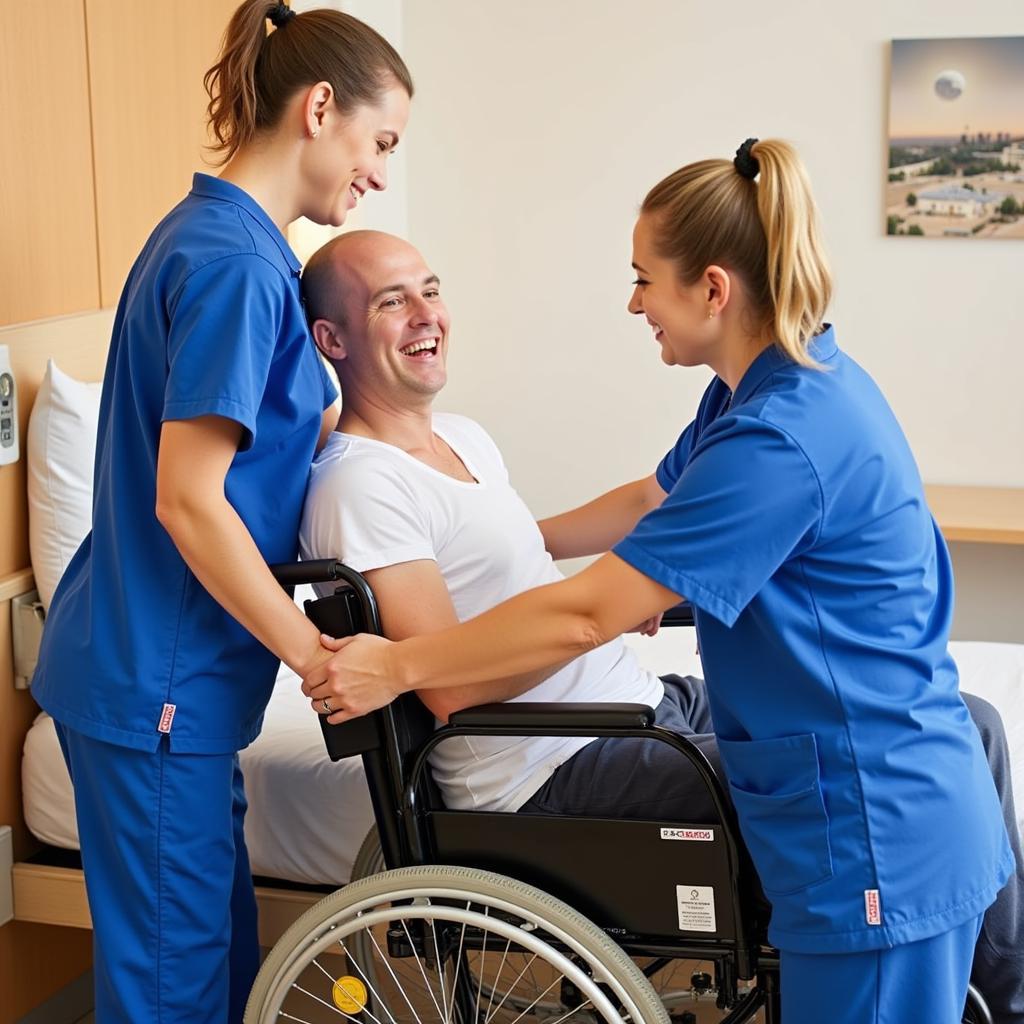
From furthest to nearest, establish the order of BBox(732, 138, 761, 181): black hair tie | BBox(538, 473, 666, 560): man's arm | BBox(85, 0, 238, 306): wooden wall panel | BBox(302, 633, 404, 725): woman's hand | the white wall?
the white wall < BBox(85, 0, 238, 306): wooden wall panel < BBox(538, 473, 666, 560): man's arm < BBox(302, 633, 404, 725): woman's hand < BBox(732, 138, 761, 181): black hair tie

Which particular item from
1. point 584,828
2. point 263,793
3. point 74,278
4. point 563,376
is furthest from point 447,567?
point 563,376

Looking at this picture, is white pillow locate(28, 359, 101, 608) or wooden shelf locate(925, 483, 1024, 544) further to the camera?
wooden shelf locate(925, 483, 1024, 544)

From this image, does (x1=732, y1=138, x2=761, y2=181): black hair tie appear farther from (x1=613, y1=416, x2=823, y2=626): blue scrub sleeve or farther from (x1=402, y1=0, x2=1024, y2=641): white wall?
(x1=402, y1=0, x2=1024, y2=641): white wall

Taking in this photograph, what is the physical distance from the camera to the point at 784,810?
5.05ft

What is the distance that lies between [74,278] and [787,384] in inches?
57.3

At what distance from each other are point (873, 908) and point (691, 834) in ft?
0.76

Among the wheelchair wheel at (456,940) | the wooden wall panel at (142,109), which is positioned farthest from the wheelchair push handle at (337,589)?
the wooden wall panel at (142,109)

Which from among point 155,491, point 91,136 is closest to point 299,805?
point 155,491

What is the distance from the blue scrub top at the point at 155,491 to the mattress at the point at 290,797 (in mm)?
308

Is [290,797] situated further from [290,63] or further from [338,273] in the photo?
[290,63]

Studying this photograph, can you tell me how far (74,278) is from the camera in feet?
8.14

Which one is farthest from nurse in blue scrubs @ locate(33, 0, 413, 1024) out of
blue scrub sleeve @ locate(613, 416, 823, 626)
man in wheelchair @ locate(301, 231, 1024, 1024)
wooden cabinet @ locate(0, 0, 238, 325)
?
wooden cabinet @ locate(0, 0, 238, 325)

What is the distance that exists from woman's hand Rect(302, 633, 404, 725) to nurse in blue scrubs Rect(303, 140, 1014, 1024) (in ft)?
0.47

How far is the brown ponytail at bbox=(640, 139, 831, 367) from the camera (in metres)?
1.51
